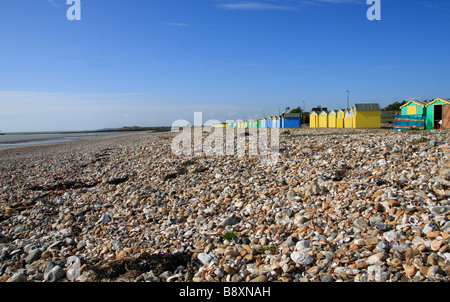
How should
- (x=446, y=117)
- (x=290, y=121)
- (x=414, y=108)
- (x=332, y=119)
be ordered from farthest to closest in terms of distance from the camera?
(x=290, y=121)
(x=332, y=119)
(x=414, y=108)
(x=446, y=117)

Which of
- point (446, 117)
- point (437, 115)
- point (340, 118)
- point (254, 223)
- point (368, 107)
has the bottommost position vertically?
point (254, 223)

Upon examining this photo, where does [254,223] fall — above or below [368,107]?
below

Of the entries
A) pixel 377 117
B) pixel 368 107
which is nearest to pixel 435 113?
pixel 377 117

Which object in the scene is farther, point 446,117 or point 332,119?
point 332,119

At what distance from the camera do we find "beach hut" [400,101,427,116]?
2536cm

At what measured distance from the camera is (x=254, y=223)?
6.15m

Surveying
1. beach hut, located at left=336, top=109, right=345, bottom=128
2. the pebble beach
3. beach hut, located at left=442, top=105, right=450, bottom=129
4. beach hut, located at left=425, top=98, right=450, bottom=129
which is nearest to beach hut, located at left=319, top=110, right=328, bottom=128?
beach hut, located at left=336, top=109, right=345, bottom=128

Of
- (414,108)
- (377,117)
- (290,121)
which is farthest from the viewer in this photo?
(290,121)

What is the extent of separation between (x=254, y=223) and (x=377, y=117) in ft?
100

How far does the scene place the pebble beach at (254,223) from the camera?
4426 millimetres

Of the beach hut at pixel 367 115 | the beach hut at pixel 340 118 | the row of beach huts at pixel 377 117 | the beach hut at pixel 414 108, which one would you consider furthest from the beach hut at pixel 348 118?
the beach hut at pixel 414 108

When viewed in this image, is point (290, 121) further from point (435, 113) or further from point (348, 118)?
point (435, 113)
